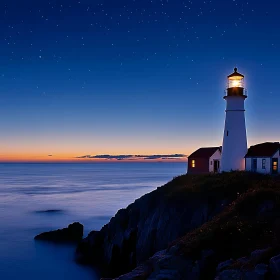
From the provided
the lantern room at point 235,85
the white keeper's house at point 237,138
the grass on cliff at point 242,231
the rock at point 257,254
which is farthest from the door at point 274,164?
the rock at point 257,254

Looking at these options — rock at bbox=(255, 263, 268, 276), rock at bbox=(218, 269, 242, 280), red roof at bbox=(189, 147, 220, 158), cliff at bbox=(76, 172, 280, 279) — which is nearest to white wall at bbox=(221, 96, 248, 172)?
red roof at bbox=(189, 147, 220, 158)

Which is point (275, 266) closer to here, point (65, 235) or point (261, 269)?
point (261, 269)

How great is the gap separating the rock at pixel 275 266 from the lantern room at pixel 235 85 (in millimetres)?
23443

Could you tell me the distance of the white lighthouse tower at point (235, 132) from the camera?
31000 mm

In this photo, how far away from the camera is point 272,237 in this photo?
40.4ft

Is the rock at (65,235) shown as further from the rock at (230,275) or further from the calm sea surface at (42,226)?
the rock at (230,275)

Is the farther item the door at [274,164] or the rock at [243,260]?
the door at [274,164]

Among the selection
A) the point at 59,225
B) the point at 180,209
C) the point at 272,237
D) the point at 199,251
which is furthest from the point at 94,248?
the point at 272,237

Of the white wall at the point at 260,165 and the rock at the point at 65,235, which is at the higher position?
the white wall at the point at 260,165

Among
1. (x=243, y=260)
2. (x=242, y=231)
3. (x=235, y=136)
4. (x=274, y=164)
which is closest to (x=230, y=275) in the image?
(x=243, y=260)

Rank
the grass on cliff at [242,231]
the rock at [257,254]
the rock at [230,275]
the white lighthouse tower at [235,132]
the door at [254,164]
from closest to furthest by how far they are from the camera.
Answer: the rock at [230,275], the rock at [257,254], the grass on cliff at [242,231], the door at [254,164], the white lighthouse tower at [235,132]

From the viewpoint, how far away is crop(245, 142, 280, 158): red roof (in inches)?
1155

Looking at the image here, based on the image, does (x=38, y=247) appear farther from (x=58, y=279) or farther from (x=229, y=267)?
(x=229, y=267)

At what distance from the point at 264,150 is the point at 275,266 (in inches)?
890
